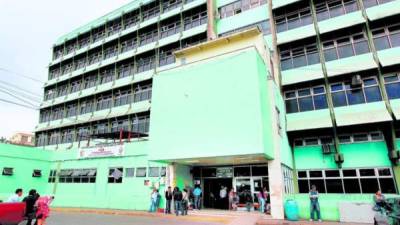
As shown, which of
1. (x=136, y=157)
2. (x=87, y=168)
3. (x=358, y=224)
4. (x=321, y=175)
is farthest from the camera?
(x=87, y=168)

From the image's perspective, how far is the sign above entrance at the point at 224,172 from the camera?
19520 millimetres

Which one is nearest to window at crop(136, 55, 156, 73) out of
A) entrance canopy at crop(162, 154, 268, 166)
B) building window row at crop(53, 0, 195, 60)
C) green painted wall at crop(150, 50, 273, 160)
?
building window row at crop(53, 0, 195, 60)

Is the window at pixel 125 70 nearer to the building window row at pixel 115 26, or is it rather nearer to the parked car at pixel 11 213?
the building window row at pixel 115 26

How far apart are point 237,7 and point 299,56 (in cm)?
779

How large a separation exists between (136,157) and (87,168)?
223 inches

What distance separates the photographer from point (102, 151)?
78.7ft

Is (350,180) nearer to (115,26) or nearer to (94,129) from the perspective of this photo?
(94,129)

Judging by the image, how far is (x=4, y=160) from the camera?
2517cm

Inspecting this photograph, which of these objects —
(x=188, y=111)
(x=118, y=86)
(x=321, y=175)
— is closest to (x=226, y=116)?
(x=188, y=111)

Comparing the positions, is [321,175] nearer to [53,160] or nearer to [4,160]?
[53,160]

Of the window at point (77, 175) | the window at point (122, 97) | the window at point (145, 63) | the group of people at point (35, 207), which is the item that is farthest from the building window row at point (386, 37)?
the window at point (77, 175)

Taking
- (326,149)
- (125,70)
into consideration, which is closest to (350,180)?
(326,149)

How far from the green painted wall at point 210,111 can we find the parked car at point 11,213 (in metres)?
8.15

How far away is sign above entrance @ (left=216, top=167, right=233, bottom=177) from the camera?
19.5m
